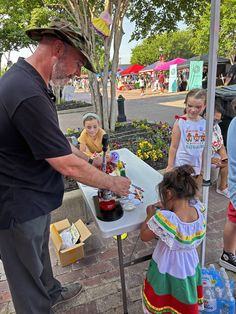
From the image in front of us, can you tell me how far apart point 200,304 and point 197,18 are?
6710 mm

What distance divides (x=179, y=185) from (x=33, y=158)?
2.82 feet

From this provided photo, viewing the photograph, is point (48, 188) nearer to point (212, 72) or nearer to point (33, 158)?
point (33, 158)

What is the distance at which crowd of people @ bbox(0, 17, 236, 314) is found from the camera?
1287 mm

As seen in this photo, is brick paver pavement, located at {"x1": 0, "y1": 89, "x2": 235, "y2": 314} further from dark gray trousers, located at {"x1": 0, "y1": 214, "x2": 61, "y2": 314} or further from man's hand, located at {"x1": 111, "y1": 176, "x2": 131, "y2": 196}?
man's hand, located at {"x1": 111, "y1": 176, "x2": 131, "y2": 196}

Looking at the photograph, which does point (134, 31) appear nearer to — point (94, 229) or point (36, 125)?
point (94, 229)

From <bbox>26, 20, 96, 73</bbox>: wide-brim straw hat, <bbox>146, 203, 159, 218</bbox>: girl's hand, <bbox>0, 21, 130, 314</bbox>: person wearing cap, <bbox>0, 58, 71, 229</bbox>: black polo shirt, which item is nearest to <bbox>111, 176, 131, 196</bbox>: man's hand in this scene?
<bbox>0, 21, 130, 314</bbox>: person wearing cap

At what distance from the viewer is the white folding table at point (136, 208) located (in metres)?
1.57

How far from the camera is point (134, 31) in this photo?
6.62m

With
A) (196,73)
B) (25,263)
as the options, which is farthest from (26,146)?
(196,73)

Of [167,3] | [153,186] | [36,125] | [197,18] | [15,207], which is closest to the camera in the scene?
[36,125]

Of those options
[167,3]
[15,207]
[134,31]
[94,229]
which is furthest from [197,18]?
[15,207]

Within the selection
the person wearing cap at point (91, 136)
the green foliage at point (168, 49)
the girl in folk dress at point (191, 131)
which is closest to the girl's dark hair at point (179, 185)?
the girl in folk dress at point (191, 131)

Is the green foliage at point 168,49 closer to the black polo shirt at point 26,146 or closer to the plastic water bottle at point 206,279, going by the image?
the plastic water bottle at point 206,279

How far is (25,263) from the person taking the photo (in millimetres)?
1591
